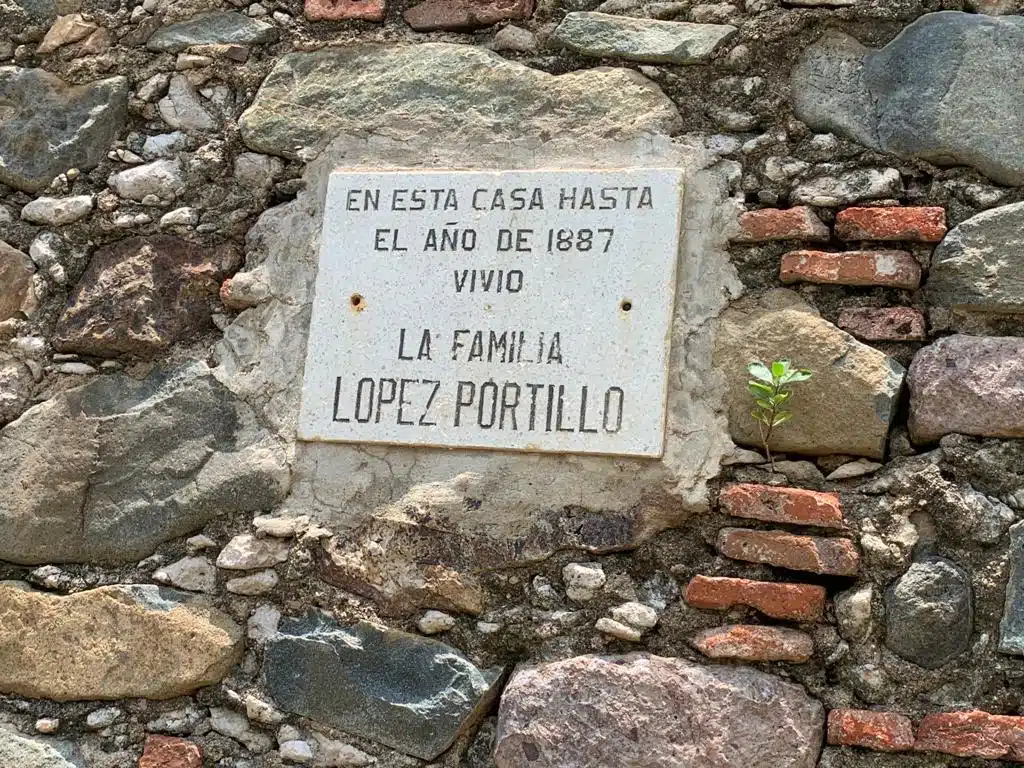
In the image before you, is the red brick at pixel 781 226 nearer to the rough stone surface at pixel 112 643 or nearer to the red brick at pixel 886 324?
the red brick at pixel 886 324

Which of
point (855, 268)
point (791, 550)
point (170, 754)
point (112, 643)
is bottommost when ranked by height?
point (170, 754)

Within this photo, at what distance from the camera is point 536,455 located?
2.40 meters

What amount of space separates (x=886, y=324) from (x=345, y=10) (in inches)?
51.1

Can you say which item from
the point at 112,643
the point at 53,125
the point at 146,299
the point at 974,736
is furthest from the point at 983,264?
the point at 53,125

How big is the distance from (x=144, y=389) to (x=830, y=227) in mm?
1338

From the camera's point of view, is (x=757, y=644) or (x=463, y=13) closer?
(x=757, y=644)

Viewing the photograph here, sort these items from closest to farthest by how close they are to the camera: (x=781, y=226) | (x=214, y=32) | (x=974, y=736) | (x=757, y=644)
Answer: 1. (x=974, y=736)
2. (x=757, y=644)
3. (x=781, y=226)
4. (x=214, y=32)

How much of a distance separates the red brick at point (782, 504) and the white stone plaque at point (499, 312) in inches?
6.6

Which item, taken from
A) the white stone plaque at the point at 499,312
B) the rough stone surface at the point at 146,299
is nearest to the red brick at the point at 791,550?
the white stone plaque at the point at 499,312

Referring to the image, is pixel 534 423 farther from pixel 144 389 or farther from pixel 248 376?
pixel 144 389

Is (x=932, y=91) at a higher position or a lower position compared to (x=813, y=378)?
higher

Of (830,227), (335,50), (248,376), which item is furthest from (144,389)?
(830,227)

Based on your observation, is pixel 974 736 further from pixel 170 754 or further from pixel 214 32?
pixel 214 32

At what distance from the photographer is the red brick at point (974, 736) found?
6.79 feet
